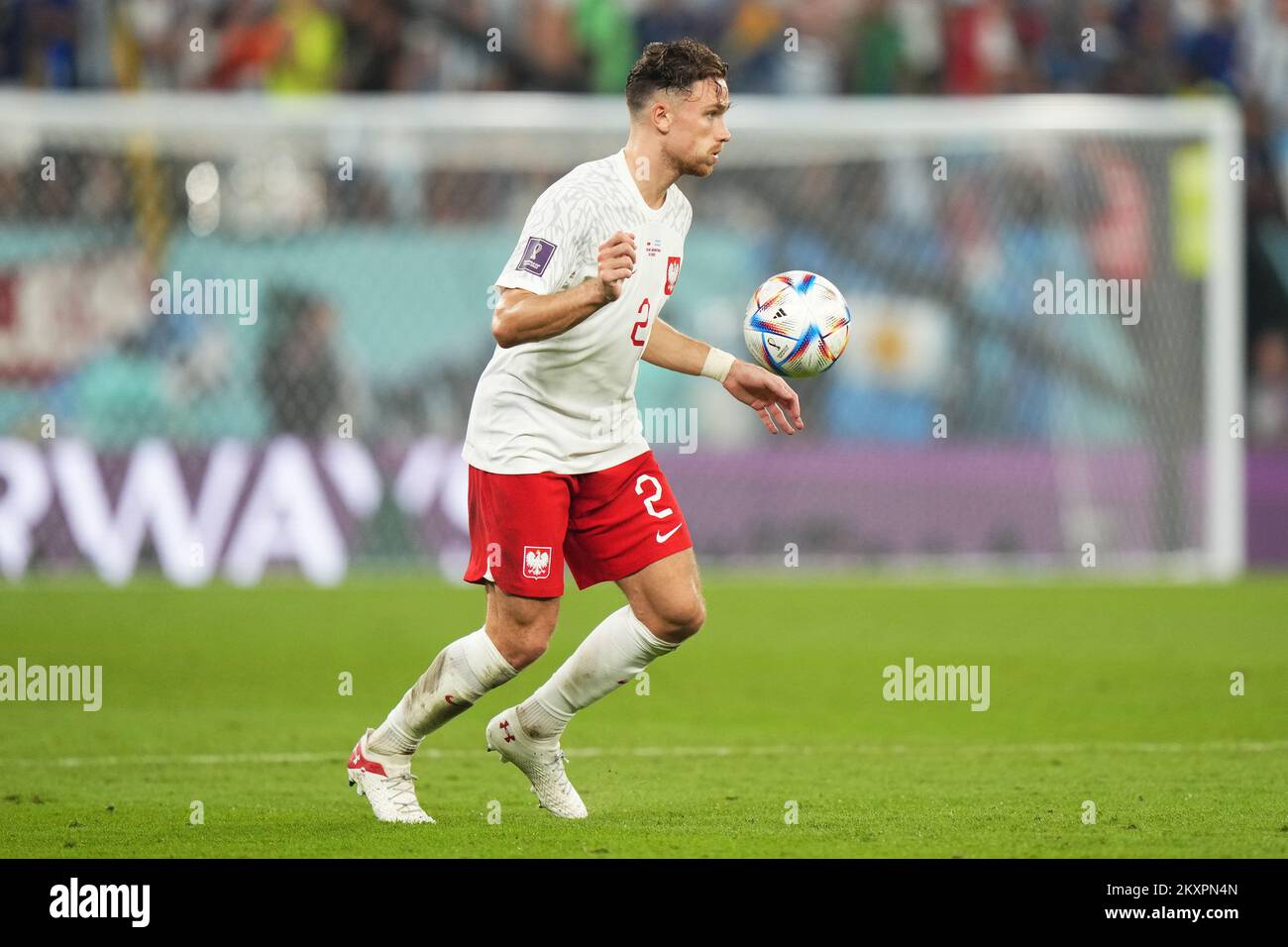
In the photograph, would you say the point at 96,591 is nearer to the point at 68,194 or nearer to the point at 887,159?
the point at 68,194

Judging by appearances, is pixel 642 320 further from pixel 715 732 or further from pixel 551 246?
pixel 715 732

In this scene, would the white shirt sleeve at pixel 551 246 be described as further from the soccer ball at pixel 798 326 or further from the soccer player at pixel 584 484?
the soccer ball at pixel 798 326

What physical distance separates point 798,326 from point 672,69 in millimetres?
1013

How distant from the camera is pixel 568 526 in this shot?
6926mm

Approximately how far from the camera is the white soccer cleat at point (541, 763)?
22.8ft

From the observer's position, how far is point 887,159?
1866cm

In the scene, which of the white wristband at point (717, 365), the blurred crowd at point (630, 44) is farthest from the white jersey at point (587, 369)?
the blurred crowd at point (630, 44)

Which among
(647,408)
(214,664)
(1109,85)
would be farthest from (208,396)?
(1109,85)

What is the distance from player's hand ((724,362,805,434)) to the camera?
6.90m

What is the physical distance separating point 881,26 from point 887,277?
3614 millimetres

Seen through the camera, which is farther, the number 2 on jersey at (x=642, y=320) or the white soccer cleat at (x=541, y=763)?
the white soccer cleat at (x=541, y=763)

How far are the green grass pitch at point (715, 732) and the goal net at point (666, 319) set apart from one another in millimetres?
1316

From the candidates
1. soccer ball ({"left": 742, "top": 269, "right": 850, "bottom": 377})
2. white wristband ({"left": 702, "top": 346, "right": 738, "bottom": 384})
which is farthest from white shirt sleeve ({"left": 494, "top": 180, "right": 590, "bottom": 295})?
soccer ball ({"left": 742, "top": 269, "right": 850, "bottom": 377})

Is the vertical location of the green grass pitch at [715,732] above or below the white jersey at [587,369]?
below
